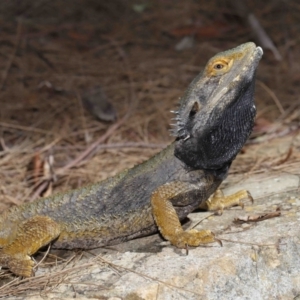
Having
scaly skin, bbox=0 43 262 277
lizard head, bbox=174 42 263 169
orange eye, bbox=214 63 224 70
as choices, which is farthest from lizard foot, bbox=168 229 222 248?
→ orange eye, bbox=214 63 224 70

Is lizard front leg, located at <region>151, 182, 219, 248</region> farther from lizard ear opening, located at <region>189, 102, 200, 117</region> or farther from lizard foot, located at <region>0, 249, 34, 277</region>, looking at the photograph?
lizard foot, located at <region>0, 249, 34, 277</region>

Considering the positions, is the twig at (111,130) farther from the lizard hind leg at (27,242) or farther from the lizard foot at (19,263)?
the lizard foot at (19,263)

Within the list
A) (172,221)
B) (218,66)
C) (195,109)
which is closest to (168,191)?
(172,221)

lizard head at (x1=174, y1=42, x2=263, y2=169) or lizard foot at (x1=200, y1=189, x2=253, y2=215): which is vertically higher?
lizard head at (x1=174, y1=42, x2=263, y2=169)

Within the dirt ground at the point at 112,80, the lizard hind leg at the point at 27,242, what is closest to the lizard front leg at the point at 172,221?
the lizard hind leg at the point at 27,242

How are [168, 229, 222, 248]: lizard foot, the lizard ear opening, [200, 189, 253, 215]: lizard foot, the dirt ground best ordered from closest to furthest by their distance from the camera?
1. [168, 229, 222, 248]: lizard foot
2. the lizard ear opening
3. [200, 189, 253, 215]: lizard foot
4. the dirt ground

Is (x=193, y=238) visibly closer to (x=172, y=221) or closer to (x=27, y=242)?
(x=172, y=221)

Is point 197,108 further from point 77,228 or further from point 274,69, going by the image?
point 274,69
